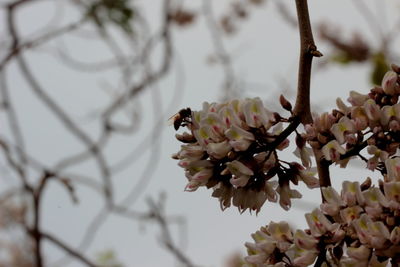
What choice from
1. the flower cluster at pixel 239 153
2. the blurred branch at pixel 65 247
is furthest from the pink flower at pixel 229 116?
the blurred branch at pixel 65 247

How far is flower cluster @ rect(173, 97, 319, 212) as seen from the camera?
41cm

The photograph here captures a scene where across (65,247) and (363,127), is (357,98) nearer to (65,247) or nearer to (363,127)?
(363,127)

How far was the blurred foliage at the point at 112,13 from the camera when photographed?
1.77 meters

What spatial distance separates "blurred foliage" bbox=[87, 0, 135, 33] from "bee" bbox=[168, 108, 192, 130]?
1381 millimetres

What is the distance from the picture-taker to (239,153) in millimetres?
409

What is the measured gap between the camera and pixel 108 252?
1.84 metres

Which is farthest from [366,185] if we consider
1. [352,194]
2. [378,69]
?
[378,69]

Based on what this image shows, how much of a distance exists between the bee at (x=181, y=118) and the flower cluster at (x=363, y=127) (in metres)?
0.08

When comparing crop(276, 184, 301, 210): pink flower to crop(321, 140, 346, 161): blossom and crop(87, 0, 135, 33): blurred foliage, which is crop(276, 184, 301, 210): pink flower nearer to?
crop(321, 140, 346, 161): blossom

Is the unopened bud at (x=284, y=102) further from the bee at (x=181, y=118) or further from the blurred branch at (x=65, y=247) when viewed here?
the blurred branch at (x=65, y=247)

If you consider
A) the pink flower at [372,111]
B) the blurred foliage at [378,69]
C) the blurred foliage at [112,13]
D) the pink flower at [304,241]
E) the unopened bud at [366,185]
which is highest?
the blurred foliage at [112,13]

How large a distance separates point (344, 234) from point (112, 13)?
1.49m

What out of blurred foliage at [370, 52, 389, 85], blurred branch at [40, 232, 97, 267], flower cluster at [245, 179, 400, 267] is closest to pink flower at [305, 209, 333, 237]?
flower cluster at [245, 179, 400, 267]

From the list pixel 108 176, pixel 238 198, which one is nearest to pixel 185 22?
pixel 108 176
